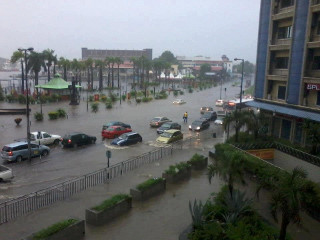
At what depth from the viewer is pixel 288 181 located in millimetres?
10469

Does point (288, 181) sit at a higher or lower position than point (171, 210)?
higher

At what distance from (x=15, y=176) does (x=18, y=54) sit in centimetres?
5738

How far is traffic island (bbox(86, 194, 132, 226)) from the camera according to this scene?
13.9m

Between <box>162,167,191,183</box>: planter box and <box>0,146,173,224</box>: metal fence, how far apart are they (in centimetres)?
298

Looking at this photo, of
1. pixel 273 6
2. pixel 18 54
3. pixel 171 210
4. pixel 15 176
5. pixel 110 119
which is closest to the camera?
pixel 171 210

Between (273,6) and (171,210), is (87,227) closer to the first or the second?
(171,210)

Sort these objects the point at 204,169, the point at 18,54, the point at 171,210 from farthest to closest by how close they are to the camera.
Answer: the point at 18,54, the point at 204,169, the point at 171,210

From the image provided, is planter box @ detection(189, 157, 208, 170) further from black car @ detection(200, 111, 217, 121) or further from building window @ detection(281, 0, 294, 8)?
black car @ detection(200, 111, 217, 121)

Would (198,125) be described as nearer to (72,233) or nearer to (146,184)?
(146,184)

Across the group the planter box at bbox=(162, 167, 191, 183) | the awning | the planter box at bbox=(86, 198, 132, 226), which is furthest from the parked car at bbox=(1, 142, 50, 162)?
the awning

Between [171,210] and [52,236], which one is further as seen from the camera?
[171,210]

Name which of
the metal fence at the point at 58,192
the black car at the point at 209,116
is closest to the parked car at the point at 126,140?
the metal fence at the point at 58,192

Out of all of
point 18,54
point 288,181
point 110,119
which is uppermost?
point 18,54

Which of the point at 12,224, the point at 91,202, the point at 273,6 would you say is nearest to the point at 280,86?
the point at 273,6
